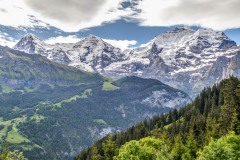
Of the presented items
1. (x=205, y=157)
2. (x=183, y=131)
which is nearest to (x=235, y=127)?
(x=205, y=157)

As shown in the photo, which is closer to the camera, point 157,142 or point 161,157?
point 161,157

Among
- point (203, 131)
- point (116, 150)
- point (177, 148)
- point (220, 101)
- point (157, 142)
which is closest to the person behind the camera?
point (177, 148)

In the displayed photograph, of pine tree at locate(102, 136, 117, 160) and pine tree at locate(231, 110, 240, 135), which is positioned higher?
pine tree at locate(231, 110, 240, 135)

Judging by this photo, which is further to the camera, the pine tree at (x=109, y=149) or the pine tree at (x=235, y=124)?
the pine tree at (x=109, y=149)

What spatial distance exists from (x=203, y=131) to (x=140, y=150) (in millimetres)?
42597

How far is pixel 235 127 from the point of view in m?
119

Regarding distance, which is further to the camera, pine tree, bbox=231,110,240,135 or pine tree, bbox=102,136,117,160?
pine tree, bbox=102,136,117,160

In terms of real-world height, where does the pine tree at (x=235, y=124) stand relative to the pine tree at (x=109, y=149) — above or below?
above

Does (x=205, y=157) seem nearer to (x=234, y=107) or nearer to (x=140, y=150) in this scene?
(x=140, y=150)

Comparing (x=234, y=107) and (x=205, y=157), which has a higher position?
(x=234, y=107)

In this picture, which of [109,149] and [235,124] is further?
[109,149]

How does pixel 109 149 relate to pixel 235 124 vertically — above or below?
below

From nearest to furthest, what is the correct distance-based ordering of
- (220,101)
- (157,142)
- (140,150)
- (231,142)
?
(231,142) < (140,150) < (157,142) < (220,101)

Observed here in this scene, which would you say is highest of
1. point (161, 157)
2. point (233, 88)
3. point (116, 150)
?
point (233, 88)
